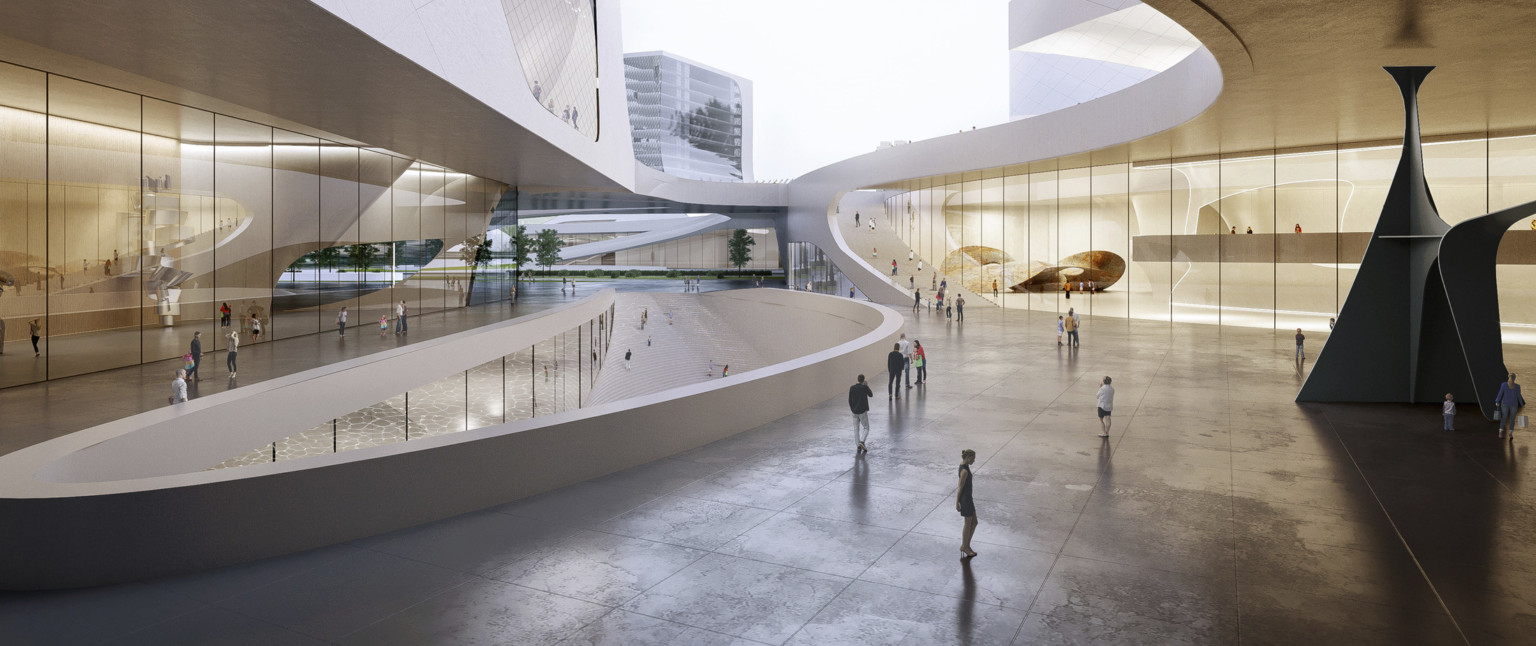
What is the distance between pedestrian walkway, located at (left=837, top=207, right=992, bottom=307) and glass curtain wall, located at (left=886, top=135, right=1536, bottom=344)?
0.83m

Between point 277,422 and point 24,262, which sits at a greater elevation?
point 24,262

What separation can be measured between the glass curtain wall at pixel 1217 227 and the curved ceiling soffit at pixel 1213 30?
14.0m

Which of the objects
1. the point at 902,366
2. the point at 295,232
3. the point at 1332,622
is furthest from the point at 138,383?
the point at 1332,622

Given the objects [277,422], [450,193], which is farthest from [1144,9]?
[277,422]

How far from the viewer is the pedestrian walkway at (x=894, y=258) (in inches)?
1436

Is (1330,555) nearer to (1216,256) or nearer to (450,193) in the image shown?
(1216,256)

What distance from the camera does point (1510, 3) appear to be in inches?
369

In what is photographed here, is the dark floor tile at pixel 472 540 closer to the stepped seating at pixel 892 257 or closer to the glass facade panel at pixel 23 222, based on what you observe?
the glass facade panel at pixel 23 222

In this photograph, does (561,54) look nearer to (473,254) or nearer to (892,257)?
(473,254)

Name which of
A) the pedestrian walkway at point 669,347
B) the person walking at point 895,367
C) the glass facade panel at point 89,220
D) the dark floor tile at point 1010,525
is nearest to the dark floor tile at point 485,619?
the dark floor tile at point 1010,525

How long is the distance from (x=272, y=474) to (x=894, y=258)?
1429 inches

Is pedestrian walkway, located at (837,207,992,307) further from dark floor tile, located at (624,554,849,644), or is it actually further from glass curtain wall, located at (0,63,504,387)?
dark floor tile, located at (624,554,849,644)

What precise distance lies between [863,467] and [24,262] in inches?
529

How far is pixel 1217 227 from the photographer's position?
28000mm
